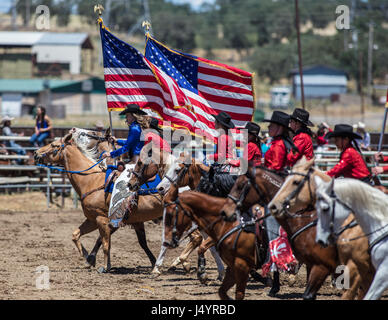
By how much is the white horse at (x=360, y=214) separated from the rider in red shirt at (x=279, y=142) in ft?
5.24

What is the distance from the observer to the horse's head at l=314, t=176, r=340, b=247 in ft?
21.6

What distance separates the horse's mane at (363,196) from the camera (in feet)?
22.0

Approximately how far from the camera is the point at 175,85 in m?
11.5

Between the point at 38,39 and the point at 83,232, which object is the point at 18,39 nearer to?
the point at 38,39

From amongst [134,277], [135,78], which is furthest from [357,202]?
[135,78]

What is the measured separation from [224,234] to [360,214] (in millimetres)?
1611

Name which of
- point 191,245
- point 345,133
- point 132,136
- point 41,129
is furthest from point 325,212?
point 41,129

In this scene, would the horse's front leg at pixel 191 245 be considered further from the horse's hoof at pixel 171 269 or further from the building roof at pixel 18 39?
the building roof at pixel 18 39

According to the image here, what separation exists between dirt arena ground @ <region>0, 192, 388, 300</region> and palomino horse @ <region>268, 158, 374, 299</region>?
1.87 m

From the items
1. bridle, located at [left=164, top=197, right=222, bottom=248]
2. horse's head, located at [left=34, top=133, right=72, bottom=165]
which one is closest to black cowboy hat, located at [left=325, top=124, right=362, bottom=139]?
→ bridle, located at [left=164, top=197, right=222, bottom=248]

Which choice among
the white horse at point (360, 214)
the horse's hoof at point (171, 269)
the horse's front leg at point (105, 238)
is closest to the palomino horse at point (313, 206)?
the white horse at point (360, 214)

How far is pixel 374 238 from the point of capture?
685 centimetres

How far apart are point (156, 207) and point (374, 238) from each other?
4.81 meters

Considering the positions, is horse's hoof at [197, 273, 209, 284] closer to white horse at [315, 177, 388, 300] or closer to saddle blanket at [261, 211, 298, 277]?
saddle blanket at [261, 211, 298, 277]
